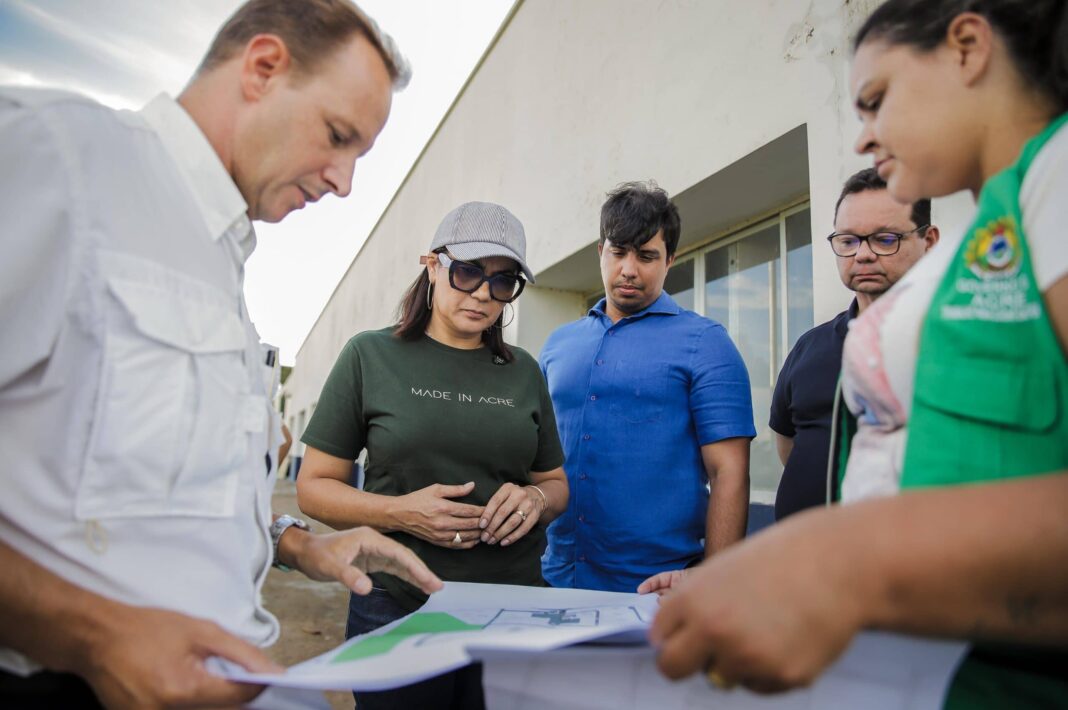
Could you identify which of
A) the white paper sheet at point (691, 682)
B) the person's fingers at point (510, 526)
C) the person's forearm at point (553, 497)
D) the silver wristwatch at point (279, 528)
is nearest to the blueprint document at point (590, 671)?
the white paper sheet at point (691, 682)

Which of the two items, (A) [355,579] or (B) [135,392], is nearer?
(B) [135,392]

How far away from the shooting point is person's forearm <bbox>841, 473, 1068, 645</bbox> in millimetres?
483

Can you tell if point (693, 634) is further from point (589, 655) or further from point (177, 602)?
point (177, 602)

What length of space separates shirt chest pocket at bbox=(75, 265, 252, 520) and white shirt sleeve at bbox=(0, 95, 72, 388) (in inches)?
2.2

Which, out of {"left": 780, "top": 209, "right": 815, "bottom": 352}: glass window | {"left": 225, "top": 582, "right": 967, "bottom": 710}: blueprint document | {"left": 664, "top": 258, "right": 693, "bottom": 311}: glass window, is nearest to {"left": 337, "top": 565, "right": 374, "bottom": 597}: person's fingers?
{"left": 225, "top": 582, "right": 967, "bottom": 710}: blueprint document

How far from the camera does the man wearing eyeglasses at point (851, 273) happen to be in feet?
5.90

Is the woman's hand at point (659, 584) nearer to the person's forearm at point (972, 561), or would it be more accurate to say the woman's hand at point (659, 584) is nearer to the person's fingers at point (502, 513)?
the person's fingers at point (502, 513)

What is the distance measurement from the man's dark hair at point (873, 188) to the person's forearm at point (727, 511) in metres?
0.92

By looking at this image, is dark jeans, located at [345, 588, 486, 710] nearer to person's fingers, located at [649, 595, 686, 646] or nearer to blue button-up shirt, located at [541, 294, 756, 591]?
blue button-up shirt, located at [541, 294, 756, 591]

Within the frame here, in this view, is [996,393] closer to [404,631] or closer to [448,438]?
[404,631]

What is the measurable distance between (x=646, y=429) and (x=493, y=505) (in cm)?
67

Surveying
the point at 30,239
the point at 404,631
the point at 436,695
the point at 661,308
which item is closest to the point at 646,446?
the point at 661,308

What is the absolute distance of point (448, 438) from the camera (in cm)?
163

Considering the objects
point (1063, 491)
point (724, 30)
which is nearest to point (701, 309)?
point (724, 30)
